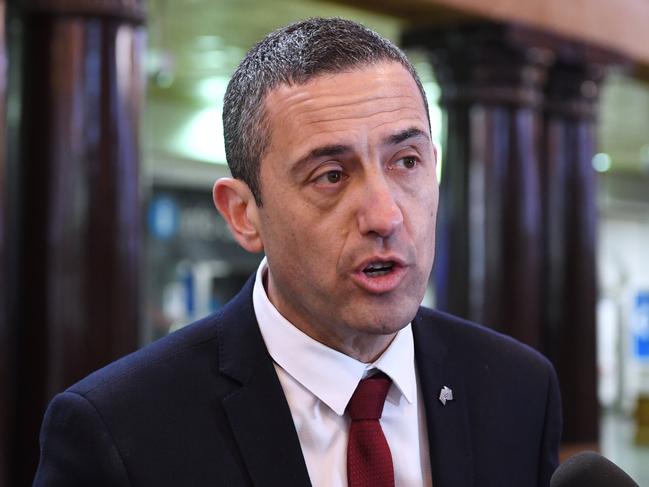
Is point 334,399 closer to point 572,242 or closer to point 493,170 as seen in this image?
point 493,170

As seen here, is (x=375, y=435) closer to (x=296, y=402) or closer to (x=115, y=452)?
(x=296, y=402)

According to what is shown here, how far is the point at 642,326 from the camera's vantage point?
1653cm

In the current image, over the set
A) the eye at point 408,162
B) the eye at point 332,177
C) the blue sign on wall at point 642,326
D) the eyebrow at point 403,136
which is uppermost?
the eyebrow at point 403,136

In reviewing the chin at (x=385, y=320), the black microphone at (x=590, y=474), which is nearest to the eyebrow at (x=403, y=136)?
the chin at (x=385, y=320)

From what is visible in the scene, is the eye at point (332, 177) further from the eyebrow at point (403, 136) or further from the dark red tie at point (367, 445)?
the dark red tie at point (367, 445)

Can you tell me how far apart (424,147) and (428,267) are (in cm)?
19

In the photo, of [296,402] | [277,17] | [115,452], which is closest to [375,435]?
[296,402]

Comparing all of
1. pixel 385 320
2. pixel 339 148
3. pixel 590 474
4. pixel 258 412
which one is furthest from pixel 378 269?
pixel 590 474

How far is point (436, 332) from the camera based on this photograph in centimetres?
201

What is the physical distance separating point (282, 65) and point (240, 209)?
0.29 metres

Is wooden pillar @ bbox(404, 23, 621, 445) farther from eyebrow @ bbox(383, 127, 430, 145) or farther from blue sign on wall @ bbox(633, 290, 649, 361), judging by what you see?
blue sign on wall @ bbox(633, 290, 649, 361)

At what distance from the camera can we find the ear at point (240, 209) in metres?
1.85

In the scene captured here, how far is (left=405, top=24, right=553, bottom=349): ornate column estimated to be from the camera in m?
6.87

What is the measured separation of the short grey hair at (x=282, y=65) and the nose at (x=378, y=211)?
7.8 inches
